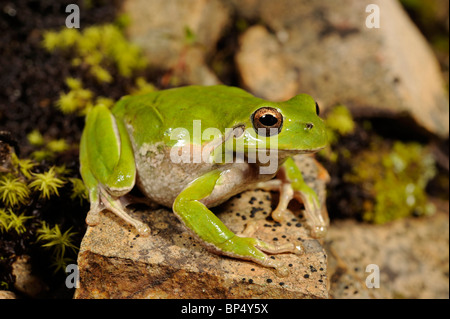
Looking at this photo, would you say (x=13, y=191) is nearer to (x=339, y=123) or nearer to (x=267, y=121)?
(x=267, y=121)

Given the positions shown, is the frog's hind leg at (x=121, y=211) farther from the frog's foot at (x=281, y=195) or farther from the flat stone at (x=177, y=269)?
the frog's foot at (x=281, y=195)

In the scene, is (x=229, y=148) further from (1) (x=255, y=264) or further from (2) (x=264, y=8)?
(2) (x=264, y=8)

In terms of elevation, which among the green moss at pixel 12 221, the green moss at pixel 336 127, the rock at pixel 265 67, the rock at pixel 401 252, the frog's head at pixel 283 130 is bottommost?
the rock at pixel 401 252

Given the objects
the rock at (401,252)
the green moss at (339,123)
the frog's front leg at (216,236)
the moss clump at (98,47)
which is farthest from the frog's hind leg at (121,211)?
the green moss at (339,123)

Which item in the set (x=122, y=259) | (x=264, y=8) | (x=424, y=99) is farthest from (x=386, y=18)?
(x=122, y=259)

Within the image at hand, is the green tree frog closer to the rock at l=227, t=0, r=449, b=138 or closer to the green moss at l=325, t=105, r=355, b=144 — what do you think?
the green moss at l=325, t=105, r=355, b=144
